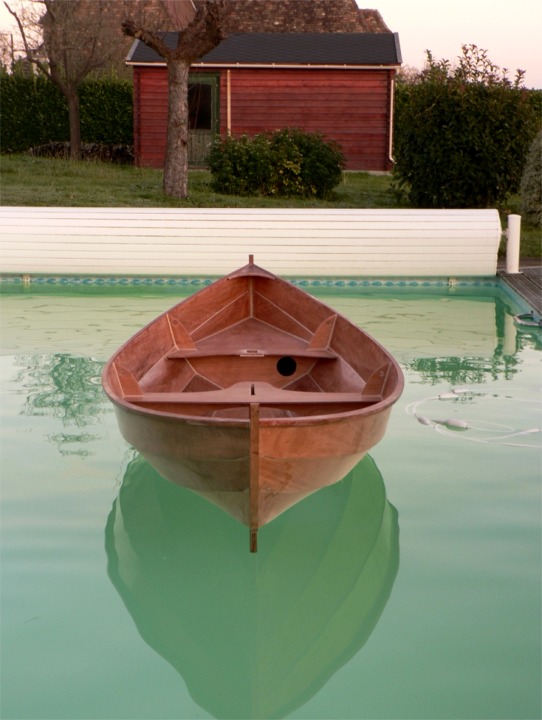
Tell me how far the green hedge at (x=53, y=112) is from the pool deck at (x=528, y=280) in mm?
15258

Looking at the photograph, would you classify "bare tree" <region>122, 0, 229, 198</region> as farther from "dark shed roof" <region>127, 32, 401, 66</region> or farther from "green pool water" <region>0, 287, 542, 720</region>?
"green pool water" <region>0, 287, 542, 720</region>

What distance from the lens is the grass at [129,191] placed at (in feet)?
52.4

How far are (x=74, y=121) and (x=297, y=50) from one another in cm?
574

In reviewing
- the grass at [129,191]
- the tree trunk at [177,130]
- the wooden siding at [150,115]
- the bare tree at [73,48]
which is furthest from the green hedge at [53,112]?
the tree trunk at [177,130]

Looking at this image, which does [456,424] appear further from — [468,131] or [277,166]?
[277,166]

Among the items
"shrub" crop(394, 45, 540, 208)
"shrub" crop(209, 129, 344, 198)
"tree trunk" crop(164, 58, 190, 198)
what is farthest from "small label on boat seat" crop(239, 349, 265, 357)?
"shrub" crop(209, 129, 344, 198)

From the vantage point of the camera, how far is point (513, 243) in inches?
443

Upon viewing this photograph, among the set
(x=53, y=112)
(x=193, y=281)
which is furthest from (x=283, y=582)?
(x=53, y=112)

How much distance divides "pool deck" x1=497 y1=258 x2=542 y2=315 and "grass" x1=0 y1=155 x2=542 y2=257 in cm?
76

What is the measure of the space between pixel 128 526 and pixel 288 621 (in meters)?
1.19

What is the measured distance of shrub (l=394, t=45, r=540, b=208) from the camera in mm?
14352

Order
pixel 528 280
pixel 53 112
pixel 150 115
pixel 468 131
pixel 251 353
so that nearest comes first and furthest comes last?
pixel 251 353
pixel 528 280
pixel 468 131
pixel 150 115
pixel 53 112

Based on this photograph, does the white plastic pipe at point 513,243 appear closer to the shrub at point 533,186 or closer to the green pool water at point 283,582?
the shrub at point 533,186

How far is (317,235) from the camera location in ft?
36.7
